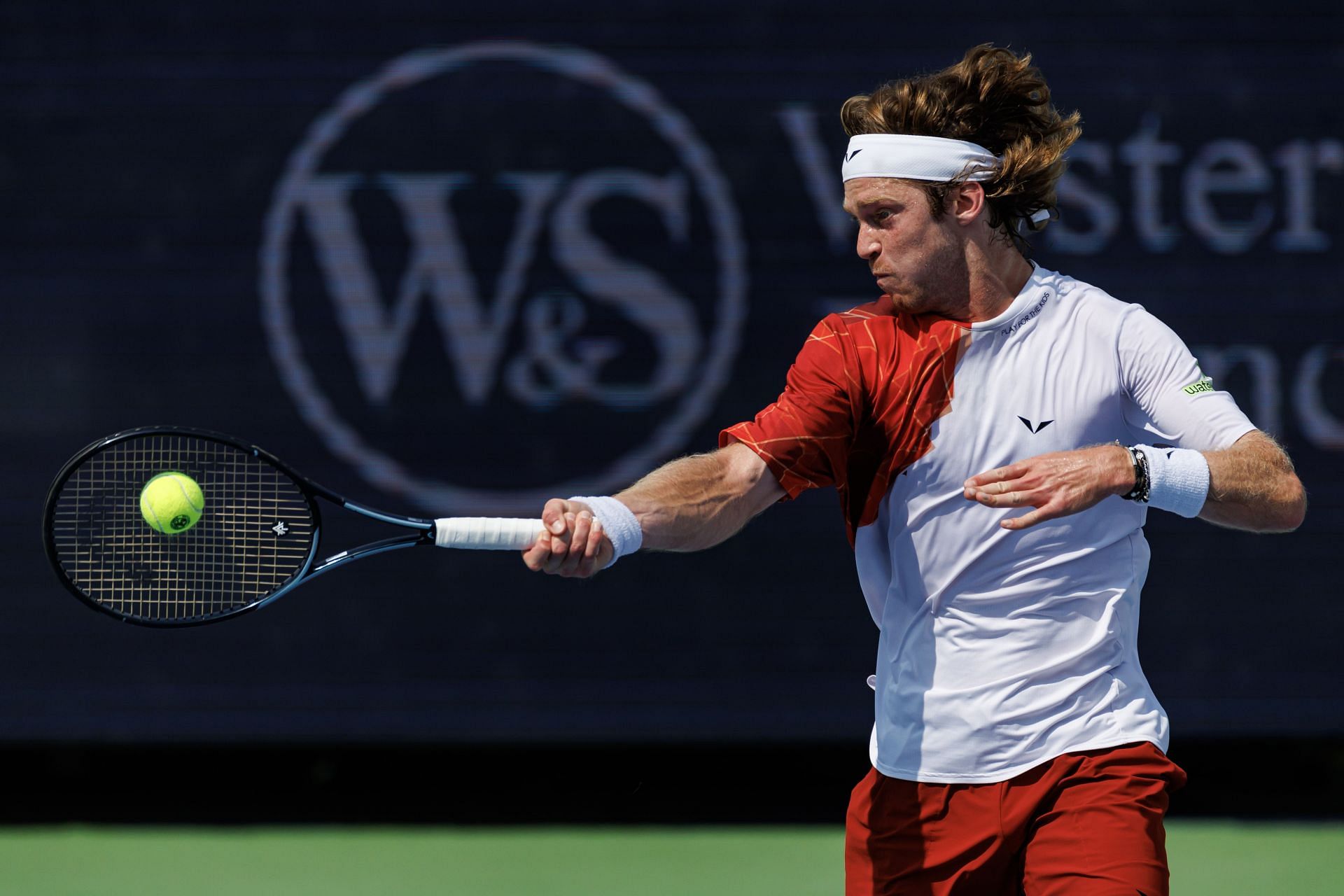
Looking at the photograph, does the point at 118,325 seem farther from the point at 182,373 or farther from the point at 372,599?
the point at 372,599

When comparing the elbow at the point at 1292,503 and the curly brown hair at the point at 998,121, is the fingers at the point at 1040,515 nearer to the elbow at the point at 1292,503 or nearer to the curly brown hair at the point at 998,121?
the elbow at the point at 1292,503

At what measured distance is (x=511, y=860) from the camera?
528 cm

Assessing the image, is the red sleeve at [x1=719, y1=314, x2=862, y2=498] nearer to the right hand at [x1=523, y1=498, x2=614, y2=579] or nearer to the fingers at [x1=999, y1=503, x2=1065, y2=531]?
Result: the right hand at [x1=523, y1=498, x2=614, y2=579]

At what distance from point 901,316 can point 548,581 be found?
9.35ft

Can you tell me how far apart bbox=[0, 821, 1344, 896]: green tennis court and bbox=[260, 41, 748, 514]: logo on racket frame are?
117cm

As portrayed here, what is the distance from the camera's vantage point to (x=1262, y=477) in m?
2.65

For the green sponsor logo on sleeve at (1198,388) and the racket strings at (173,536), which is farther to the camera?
the racket strings at (173,536)

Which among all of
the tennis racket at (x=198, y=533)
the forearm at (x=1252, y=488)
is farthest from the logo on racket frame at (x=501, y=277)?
the forearm at (x=1252, y=488)

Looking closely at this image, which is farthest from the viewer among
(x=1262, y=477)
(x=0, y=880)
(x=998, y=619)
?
(x=0, y=880)

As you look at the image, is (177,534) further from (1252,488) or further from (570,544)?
(1252,488)

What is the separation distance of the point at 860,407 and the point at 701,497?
1.10ft

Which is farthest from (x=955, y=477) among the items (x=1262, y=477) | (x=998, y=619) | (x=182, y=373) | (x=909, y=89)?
(x=182, y=373)

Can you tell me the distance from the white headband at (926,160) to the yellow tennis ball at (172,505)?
56.1 inches

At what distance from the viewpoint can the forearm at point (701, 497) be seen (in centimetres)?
278
